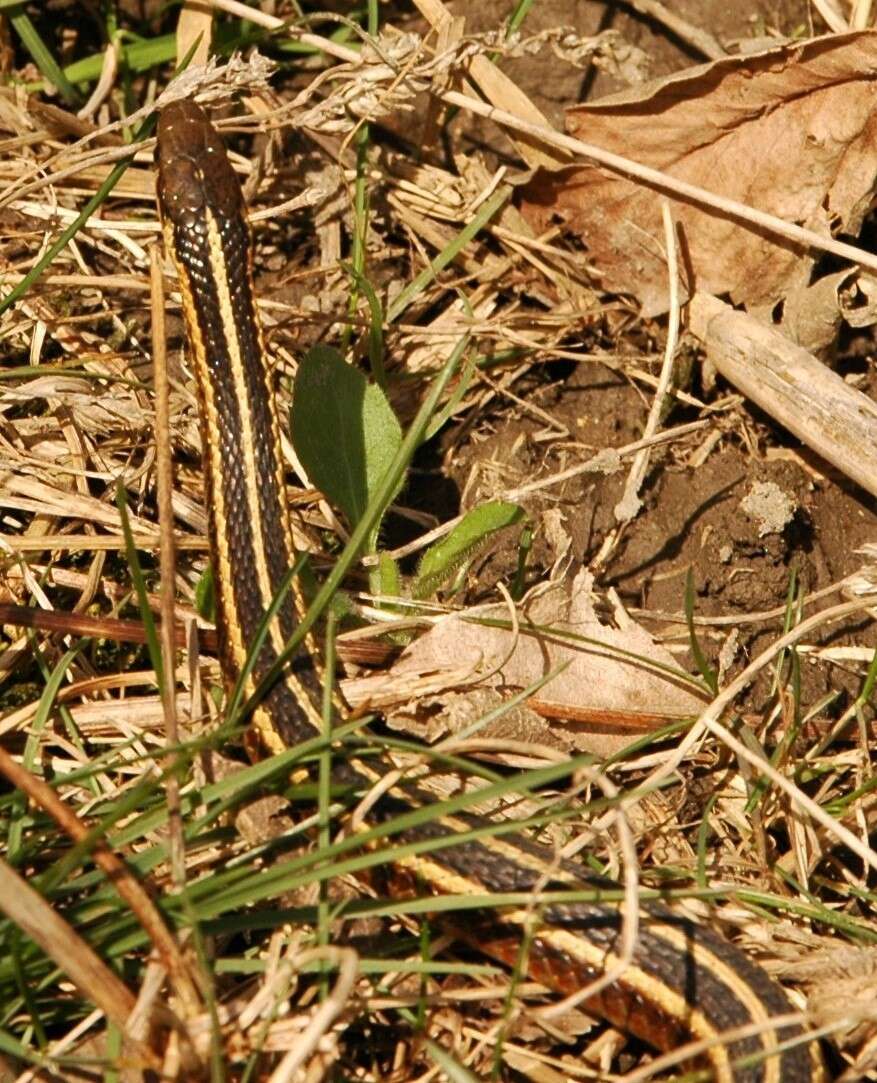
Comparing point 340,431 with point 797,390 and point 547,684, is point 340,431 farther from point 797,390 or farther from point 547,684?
point 797,390

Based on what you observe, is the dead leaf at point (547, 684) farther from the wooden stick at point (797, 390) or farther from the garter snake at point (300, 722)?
the wooden stick at point (797, 390)

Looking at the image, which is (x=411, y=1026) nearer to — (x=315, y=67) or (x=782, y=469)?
(x=782, y=469)

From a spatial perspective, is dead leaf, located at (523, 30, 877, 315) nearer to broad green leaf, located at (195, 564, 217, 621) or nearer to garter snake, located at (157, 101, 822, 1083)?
garter snake, located at (157, 101, 822, 1083)

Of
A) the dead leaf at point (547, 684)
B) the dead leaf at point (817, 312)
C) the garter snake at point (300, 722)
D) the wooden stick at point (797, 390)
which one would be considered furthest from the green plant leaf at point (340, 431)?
the dead leaf at point (817, 312)

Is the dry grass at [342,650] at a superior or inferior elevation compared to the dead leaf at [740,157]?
inferior

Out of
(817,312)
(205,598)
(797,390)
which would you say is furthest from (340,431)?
(817,312)

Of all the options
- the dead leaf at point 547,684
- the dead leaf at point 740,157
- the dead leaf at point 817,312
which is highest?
the dead leaf at point 740,157
